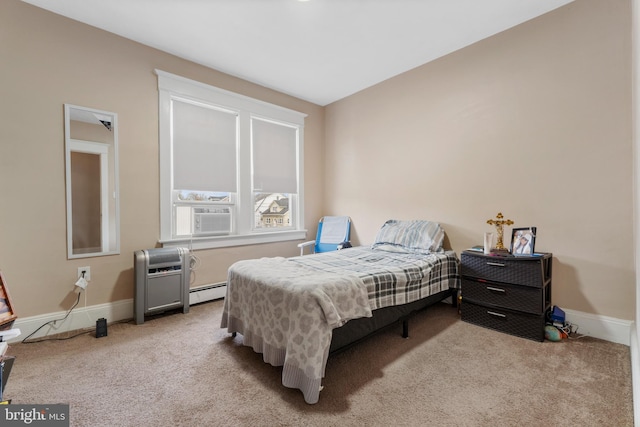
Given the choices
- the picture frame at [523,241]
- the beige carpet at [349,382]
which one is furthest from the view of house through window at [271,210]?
the picture frame at [523,241]

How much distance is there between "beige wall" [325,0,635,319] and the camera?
84.5 inches

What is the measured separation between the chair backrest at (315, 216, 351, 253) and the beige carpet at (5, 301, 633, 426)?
1.79m

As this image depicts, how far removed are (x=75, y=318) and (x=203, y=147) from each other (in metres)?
2.08

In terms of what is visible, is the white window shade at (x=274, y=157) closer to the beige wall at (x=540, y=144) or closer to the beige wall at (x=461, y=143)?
the beige wall at (x=461, y=143)

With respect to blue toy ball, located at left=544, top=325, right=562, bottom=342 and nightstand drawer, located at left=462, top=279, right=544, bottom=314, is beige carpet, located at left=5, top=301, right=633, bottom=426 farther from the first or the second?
nightstand drawer, located at left=462, top=279, right=544, bottom=314

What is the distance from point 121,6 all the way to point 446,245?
3848mm

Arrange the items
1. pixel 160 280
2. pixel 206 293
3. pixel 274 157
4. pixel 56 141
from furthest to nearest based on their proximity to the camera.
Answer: pixel 274 157, pixel 206 293, pixel 160 280, pixel 56 141

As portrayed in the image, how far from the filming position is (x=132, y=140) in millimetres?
2777

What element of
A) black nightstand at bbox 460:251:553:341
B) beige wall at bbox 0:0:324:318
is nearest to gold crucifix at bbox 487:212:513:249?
black nightstand at bbox 460:251:553:341

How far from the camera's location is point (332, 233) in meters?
4.08

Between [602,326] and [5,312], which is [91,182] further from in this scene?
[602,326]

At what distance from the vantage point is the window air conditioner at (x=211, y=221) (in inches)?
127

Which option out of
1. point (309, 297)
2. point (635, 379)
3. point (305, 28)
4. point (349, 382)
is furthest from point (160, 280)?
point (635, 379)

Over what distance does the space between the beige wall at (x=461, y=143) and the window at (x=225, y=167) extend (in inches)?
6.2
